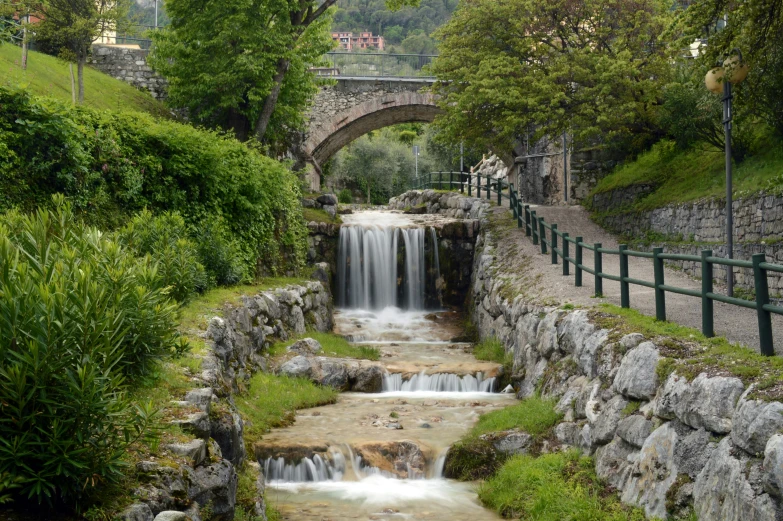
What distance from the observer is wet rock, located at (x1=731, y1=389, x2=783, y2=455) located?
4.84 m

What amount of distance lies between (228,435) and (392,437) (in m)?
3.34

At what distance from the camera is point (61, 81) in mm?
23609

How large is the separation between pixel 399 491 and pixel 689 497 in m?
3.61

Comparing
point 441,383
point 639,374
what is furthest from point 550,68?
point 639,374

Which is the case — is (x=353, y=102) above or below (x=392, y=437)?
above

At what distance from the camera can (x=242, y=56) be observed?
18.3m

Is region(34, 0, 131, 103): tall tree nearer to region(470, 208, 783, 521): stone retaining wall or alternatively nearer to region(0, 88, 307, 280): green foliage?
region(0, 88, 307, 280): green foliage

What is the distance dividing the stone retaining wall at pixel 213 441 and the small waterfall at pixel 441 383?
90.9 inches

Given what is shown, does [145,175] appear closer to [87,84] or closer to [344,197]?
[87,84]

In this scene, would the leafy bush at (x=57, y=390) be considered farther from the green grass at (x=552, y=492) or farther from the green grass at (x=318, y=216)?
the green grass at (x=318, y=216)

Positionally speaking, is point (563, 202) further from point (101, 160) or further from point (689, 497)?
point (689, 497)

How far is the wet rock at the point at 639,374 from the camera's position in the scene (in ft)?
22.9

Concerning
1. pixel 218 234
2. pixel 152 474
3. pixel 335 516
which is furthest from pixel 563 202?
pixel 152 474

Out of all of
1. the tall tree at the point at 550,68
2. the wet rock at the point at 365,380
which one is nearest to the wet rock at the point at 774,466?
the wet rock at the point at 365,380
